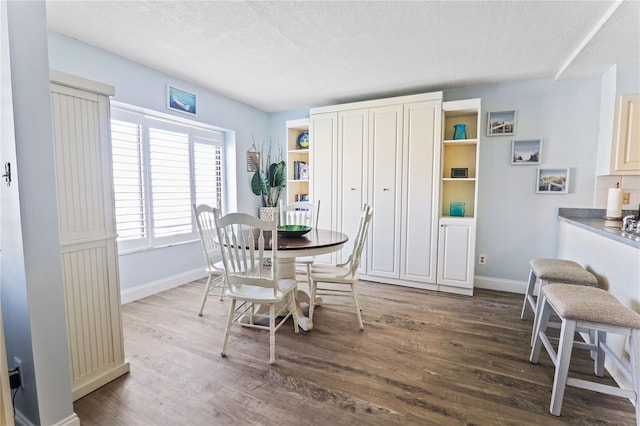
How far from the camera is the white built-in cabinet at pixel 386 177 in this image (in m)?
3.32

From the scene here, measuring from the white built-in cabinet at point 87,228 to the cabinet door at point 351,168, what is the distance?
8.32 ft

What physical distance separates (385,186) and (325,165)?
2.77ft

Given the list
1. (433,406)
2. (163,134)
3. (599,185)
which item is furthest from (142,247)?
(599,185)

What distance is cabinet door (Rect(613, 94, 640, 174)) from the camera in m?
2.58

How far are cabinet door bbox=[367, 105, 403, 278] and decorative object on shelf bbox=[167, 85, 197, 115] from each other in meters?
2.11

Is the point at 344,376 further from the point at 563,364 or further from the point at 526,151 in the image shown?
the point at 526,151

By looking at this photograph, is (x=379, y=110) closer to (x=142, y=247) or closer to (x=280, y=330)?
(x=280, y=330)

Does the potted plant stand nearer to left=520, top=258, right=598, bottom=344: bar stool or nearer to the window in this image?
the window

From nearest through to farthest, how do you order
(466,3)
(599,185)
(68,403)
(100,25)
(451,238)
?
1. (68,403)
2. (466,3)
3. (100,25)
4. (599,185)
5. (451,238)


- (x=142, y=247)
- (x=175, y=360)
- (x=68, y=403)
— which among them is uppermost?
(x=142, y=247)

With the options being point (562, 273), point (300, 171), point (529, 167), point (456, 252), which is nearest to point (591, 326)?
point (562, 273)

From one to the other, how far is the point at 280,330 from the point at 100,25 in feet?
8.84

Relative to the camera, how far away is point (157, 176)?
3256mm

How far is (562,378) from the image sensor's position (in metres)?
1.48
